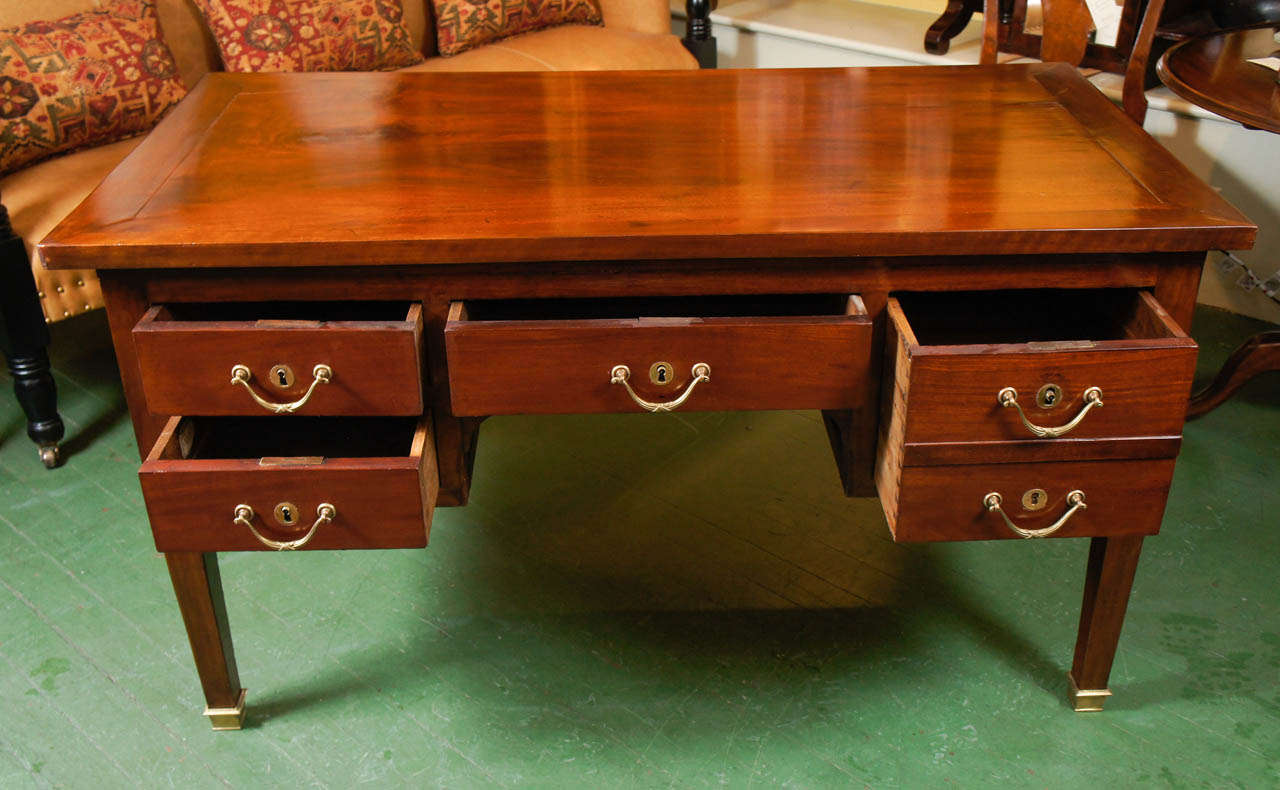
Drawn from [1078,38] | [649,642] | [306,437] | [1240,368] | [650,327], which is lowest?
[649,642]

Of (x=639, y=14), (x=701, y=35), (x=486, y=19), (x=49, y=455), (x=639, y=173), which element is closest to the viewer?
(x=639, y=173)

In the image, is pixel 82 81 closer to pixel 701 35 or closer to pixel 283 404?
pixel 283 404

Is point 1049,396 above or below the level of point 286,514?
above

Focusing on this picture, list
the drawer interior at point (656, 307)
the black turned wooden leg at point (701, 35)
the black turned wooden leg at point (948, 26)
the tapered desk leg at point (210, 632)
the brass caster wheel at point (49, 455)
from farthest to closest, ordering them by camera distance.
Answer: the black turned wooden leg at point (701, 35) < the black turned wooden leg at point (948, 26) < the brass caster wheel at point (49, 455) < the drawer interior at point (656, 307) < the tapered desk leg at point (210, 632)

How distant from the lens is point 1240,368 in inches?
74.3

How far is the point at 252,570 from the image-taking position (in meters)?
1.63

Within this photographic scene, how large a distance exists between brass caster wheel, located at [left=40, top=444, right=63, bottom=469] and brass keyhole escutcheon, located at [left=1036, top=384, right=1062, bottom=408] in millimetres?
1510

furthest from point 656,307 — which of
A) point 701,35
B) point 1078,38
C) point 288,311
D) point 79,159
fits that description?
point 701,35

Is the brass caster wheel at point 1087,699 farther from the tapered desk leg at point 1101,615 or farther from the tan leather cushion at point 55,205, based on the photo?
the tan leather cushion at point 55,205

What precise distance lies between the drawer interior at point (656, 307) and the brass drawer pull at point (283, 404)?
26 cm

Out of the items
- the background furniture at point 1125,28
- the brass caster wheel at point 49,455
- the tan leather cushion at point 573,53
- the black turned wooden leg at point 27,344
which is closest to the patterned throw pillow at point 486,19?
the tan leather cushion at point 573,53

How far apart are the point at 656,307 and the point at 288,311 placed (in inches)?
17.1

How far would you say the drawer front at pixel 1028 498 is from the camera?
1170mm

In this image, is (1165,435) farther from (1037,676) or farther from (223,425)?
(223,425)
